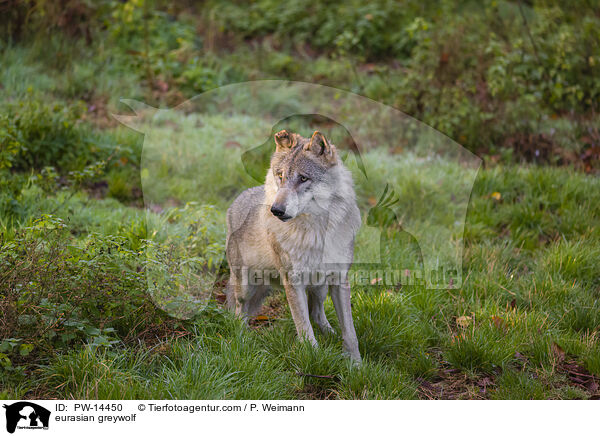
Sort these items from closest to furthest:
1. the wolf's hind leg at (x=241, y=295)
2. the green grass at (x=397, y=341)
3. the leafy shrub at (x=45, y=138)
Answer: the green grass at (x=397, y=341), the wolf's hind leg at (x=241, y=295), the leafy shrub at (x=45, y=138)

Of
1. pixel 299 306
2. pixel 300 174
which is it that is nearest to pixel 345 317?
pixel 299 306

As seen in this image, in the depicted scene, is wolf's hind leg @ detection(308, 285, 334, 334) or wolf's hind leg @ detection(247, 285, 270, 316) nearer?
wolf's hind leg @ detection(308, 285, 334, 334)

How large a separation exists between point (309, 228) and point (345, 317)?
803mm

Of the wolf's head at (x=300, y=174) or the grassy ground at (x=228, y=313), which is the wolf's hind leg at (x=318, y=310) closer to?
the grassy ground at (x=228, y=313)

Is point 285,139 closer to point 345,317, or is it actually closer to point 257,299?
point 345,317

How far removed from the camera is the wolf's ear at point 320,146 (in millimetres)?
4406

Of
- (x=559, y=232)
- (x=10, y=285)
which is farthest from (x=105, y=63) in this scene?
(x=559, y=232)

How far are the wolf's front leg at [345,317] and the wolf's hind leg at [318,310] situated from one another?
0.94 feet

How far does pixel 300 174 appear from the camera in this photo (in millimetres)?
4316

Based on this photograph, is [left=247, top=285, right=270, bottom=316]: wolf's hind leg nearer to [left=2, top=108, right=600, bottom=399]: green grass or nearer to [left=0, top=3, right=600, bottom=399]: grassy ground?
[left=0, top=3, right=600, bottom=399]: grassy ground

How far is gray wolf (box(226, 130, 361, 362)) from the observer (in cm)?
435

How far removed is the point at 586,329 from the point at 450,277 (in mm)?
1358
